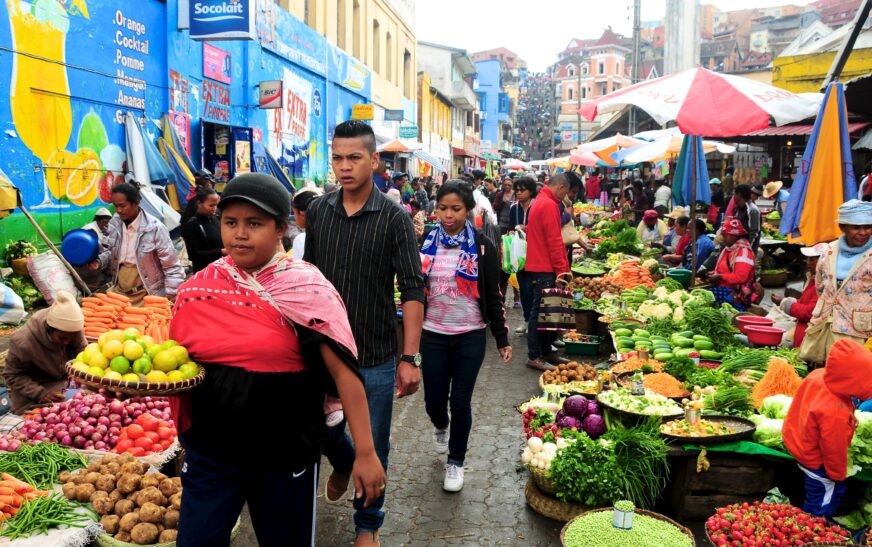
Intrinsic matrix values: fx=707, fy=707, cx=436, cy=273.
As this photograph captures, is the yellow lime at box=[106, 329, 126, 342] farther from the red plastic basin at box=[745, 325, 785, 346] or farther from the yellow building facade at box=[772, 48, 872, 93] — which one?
the yellow building facade at box=[772, 48, 872, 93]

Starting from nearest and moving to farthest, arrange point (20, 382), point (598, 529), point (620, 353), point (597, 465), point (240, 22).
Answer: point (598, 529) < point (597, 465) < point (20, 382) < point (620, 353) < point (240, 22)

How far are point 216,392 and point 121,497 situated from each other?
224 cm

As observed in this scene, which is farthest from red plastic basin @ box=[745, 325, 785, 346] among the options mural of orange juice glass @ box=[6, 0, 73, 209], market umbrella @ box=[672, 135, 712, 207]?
mural of orange juice glass @ box=[6, 0, 73, 209]

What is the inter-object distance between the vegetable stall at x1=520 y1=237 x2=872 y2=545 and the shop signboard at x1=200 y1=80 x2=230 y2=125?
10.5 metres

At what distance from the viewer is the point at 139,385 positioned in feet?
7.44

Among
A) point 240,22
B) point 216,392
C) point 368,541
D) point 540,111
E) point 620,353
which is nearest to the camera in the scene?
point 216,392

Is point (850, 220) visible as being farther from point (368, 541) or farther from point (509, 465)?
point (368, 541)

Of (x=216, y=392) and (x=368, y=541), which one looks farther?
(x=368, y=541)

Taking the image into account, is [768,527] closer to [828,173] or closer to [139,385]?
[139,385]

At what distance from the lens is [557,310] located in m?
7.98

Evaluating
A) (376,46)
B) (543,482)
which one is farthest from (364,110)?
(543,482)

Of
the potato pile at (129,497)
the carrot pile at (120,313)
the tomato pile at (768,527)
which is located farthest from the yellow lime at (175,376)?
the carrot pile at (120,313)

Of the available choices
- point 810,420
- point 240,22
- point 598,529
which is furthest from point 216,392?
point 240,22

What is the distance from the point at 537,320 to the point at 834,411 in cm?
428
